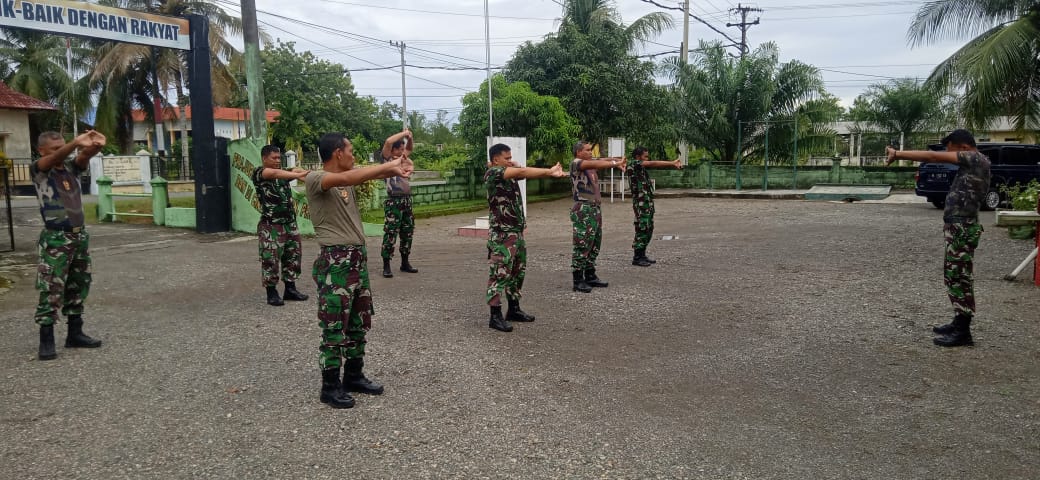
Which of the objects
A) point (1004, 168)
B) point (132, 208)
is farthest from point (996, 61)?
point (132, 208)

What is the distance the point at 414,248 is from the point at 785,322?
669 cm

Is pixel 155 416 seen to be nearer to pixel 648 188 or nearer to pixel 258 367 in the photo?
pixel 258 367

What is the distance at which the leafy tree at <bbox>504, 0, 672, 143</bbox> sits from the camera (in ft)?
67.1

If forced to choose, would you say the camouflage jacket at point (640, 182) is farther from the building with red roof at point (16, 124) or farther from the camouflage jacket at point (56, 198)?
the building with red roof at point (16, 124)

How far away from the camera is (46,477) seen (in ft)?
11.5

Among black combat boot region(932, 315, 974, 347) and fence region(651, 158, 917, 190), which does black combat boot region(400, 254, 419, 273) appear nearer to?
black combat boot region(932, 315, 974, 347)

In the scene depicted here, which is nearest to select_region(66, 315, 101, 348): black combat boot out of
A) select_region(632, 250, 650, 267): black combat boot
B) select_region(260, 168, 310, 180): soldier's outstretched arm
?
select_region(260, 168, 310, 180): soldier's outstretched arm

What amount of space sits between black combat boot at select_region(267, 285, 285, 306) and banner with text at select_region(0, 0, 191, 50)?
620 centimetres

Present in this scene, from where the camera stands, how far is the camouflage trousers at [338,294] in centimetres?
434

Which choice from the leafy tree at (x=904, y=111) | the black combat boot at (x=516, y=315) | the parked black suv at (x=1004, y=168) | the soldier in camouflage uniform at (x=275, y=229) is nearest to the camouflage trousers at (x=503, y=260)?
the black combat boot at (x=516, y=315)

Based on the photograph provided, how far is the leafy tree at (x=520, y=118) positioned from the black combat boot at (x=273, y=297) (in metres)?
12.3

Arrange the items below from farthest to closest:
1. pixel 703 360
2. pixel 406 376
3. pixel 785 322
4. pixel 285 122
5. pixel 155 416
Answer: pixel 285 122, pixel 785 322, pixel 703 360, pixel 406 376, pixel 155 416

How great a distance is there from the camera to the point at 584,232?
784cm

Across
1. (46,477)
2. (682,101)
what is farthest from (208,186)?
(682,101)
